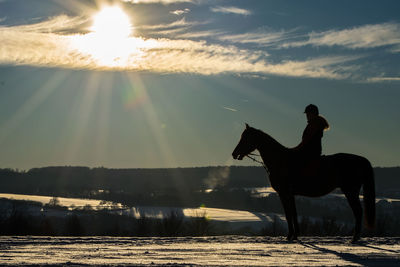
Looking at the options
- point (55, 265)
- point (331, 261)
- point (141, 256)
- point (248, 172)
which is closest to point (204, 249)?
point (141, 256)

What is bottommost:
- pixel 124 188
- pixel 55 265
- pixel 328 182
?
pixel 55 265

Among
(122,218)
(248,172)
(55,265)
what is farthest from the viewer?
(248,172)

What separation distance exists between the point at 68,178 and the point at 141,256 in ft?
508

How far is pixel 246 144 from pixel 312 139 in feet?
5.79

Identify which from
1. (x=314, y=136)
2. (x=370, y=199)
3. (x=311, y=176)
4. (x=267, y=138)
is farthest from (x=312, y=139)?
(x=370, y=199)

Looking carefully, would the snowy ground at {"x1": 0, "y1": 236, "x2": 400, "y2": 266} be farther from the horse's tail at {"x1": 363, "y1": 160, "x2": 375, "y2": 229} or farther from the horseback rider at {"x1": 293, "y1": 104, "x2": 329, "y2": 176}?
the horseback rider at {"x1": 293, "y1": 104, "x2": 329, "y2": 176}

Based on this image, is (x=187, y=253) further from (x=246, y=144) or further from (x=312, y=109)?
(x=312, y=109)

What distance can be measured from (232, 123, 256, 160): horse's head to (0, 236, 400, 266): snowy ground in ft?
7.65

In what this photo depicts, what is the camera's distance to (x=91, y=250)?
36.4 ft

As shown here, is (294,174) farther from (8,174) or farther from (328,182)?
(8,174)

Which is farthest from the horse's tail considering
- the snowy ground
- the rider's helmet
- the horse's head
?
the horse's head

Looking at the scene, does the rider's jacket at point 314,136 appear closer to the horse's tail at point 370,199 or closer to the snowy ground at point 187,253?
the horse's tail at point 370,199

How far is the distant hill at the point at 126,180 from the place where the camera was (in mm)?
139125

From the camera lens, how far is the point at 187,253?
10336 millimetres
